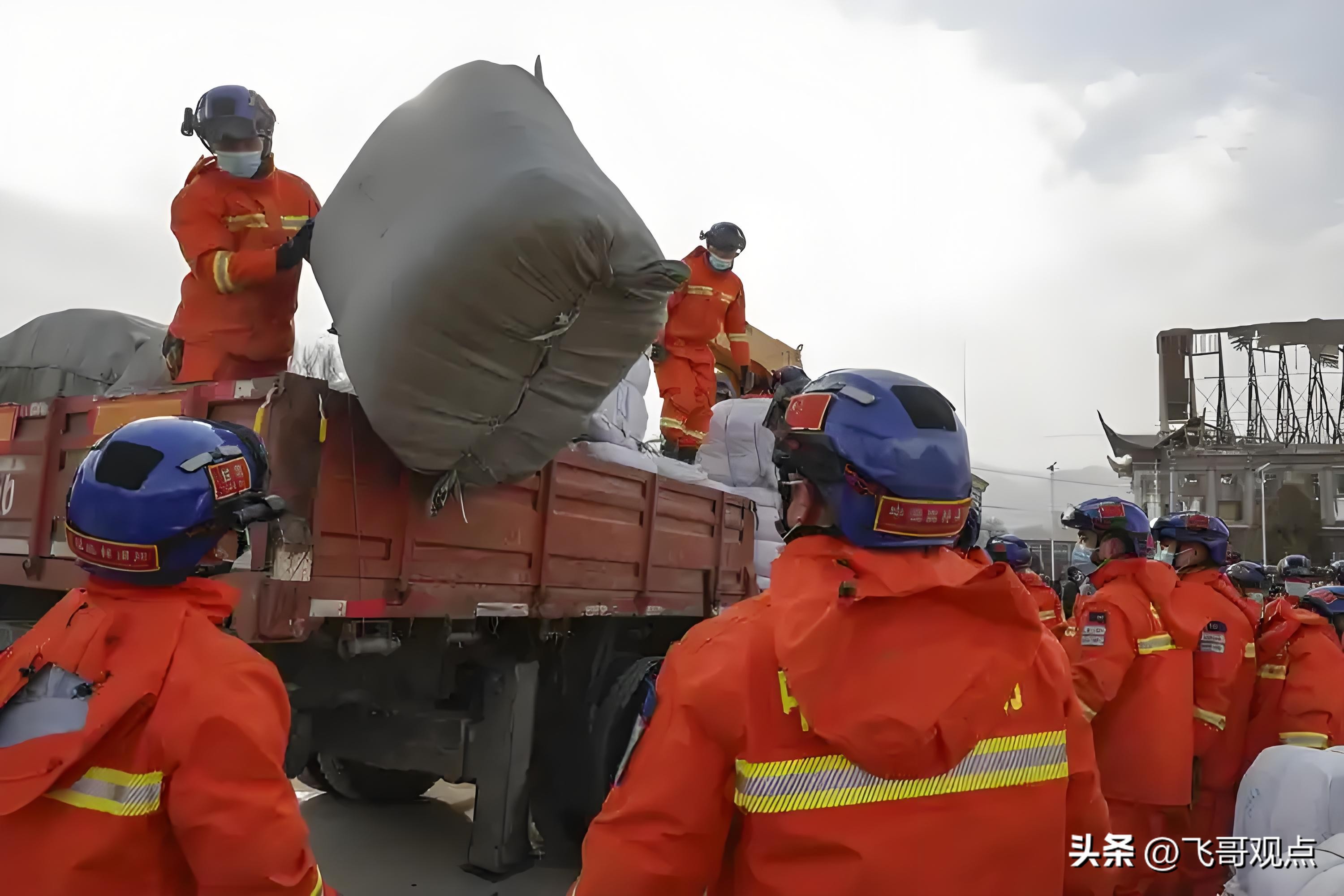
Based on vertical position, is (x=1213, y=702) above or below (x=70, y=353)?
below

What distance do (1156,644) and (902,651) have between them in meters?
3.71

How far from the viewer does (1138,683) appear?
461 cm

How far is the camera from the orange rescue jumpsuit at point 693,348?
25.2ft

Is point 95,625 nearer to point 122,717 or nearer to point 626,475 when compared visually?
point 122,717

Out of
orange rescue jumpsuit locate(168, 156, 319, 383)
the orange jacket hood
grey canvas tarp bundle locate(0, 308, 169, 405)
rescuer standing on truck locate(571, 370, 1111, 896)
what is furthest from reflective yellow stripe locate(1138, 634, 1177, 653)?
grey canvas tarp bundle locate(0, 308, 169, 405)

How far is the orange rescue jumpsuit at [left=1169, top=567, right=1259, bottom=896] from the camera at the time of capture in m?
4.87

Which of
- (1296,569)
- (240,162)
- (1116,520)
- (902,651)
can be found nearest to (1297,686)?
(1116,520)

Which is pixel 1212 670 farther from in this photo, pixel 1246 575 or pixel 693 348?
pixel 693 348

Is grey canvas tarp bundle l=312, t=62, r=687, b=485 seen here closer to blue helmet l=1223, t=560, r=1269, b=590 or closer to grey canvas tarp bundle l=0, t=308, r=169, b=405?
grey canvas tarp bundle l=0, t=308, r=169, b=405

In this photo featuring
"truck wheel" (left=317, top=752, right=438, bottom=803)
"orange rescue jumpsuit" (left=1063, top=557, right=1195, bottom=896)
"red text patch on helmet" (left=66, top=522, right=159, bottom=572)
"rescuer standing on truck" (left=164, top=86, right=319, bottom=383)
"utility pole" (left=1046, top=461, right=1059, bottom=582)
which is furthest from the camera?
"utility pole" (left=1046, top=461, right=1059, bottom=582)

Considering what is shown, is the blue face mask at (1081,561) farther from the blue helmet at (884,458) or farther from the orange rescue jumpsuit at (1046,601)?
the blue helmet at (884,458)

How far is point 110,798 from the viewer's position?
1.56 metres

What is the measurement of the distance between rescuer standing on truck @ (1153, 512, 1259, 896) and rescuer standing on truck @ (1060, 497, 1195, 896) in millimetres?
201

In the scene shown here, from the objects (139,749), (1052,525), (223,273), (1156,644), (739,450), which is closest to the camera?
(139,749)
